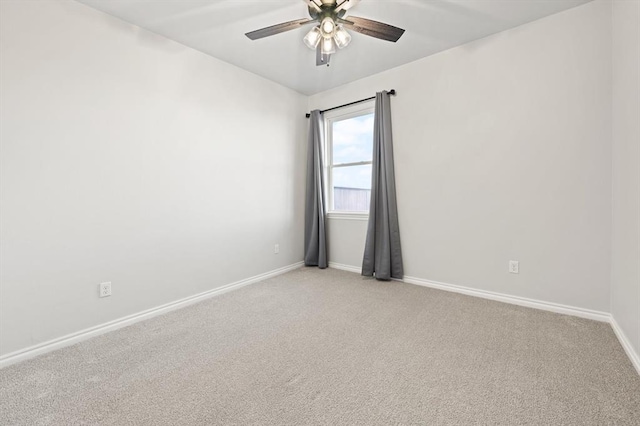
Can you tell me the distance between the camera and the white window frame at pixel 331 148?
3545 mm

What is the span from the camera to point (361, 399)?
1349 millimetres

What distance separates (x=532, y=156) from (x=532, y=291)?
3.93ft

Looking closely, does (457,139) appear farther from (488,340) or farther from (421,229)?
(488,340)

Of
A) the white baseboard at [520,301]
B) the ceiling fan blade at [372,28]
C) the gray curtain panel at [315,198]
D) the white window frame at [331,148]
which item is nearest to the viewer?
the ceiling fan blade at [372,28]

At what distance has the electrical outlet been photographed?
2117 millimetres

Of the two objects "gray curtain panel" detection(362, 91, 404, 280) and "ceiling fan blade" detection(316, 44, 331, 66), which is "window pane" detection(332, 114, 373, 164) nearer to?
"gray curtain panel" detection(362, 91, 404, 280)

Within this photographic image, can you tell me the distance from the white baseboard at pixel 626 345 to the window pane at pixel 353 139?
2.66 metres

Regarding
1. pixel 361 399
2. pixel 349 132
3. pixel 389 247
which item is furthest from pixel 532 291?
pixel 349 132

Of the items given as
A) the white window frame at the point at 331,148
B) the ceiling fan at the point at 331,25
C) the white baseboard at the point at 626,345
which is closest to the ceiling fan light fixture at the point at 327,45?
the ceiling fan at the point at 331,25

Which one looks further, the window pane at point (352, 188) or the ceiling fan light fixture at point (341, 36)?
the window pane at point (352, 188)

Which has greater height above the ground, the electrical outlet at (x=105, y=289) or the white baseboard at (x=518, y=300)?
the electrical outlet at (x=105, y=289)

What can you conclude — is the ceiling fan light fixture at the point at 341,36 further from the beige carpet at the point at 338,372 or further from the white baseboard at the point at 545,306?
the white baseboard at the point at 545,306

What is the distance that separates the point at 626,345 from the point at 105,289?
3.64 meters

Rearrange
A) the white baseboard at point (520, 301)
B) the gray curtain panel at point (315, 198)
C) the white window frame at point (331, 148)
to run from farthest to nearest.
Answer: the gray curtain panel at point (315, 198) < the white window frame at point (331, 148) < the white baseboard at point (520, 301)
